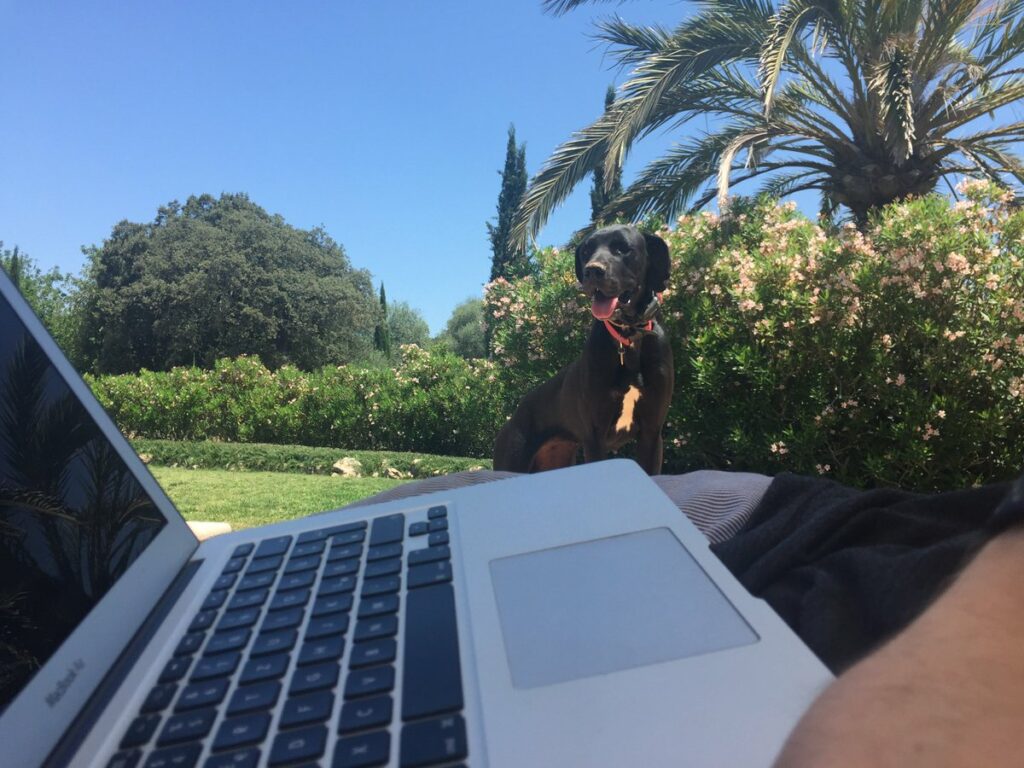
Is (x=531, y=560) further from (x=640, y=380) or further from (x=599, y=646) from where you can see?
(x=640, y=380)

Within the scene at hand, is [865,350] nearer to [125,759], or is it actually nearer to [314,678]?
[314,678]

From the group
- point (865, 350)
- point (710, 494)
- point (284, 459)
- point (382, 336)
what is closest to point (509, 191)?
point (382, 336)

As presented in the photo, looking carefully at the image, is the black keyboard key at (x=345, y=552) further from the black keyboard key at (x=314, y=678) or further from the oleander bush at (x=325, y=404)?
→ the oleander bush at (x=325, y=404)

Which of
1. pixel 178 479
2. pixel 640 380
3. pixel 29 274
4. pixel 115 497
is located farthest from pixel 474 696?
pixel 29 274

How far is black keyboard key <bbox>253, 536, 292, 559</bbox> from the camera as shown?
2.96ft

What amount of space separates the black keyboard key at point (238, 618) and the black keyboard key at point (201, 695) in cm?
10

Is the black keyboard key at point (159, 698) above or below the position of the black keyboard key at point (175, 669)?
below

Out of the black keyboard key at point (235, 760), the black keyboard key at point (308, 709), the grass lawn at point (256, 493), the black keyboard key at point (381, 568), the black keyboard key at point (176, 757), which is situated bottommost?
the grass lawn at point (256, 493)

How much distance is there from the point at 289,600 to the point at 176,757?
23cm

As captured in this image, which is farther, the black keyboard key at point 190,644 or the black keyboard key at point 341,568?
the black keyboard key at point 341,568

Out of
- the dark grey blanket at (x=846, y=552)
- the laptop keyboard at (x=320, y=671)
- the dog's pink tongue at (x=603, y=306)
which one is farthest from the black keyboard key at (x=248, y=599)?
the dog's pink tongue at (x=603, y=306)

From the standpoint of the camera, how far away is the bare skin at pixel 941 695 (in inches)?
11.9

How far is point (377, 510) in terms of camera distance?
3.26 ft

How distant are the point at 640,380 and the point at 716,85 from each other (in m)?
4.17
